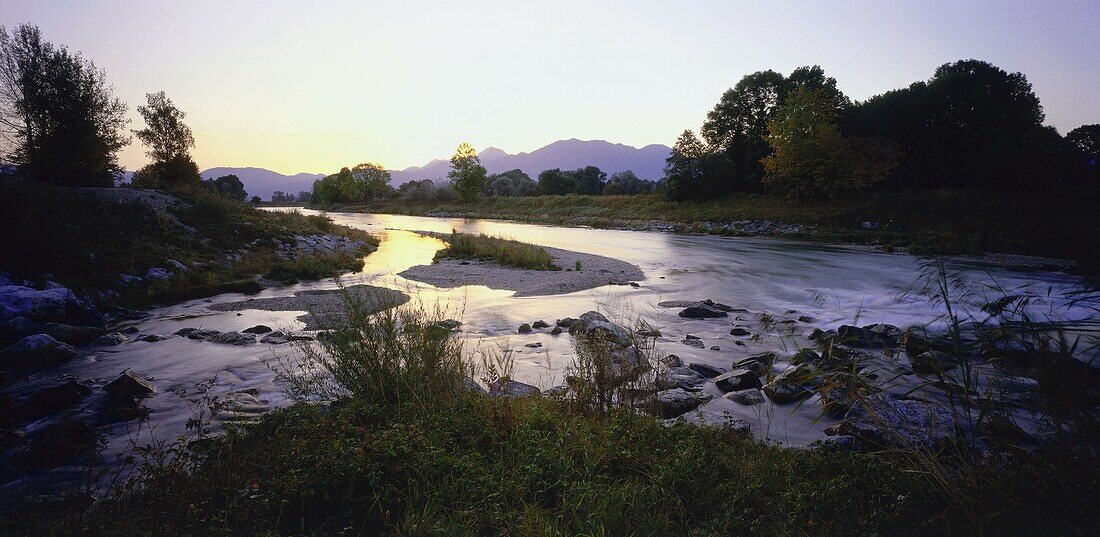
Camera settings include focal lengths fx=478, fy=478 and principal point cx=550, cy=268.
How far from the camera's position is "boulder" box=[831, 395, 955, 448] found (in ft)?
15.7

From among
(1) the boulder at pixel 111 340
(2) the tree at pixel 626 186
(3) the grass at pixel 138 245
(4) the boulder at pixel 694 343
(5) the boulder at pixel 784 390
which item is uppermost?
(2) the tree at pixel 626 186

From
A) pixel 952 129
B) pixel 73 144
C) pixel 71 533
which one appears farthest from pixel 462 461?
pixel 952 129

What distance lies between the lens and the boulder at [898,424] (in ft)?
15.7

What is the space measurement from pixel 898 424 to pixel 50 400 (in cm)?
1041

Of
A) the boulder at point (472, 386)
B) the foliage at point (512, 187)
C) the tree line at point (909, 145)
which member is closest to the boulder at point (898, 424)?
the boulder at point (472, 386)

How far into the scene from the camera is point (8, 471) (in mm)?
4594

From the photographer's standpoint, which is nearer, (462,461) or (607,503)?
(607,503)

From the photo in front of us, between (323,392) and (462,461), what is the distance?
2.61 meters

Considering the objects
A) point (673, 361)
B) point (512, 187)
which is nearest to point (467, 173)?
point (512, 187)

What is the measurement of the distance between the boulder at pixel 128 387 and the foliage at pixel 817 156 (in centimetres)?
4758

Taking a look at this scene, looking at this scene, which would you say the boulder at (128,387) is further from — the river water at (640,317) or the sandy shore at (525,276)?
the sandy shore at (525,276)

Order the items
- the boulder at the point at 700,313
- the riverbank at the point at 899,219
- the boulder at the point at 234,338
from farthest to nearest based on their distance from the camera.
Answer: the riverbank at the point at 899,219
the boulder at the point at 700,313
the boulder at the point at 234,338

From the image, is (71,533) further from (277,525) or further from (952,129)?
(952,129)

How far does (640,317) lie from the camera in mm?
11219
